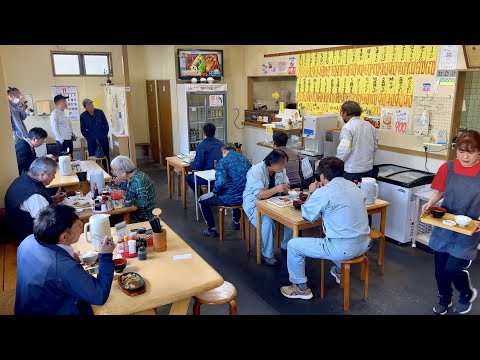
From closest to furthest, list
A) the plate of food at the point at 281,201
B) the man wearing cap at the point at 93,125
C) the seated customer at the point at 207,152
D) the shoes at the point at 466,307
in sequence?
1. the shoes at the point at 466,307
2. the plate of food at the point at 281,201
3. the seated customer at the point at 207,152
4. the man wearing cap at the point at 93,125

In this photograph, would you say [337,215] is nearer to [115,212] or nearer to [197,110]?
[115,212]

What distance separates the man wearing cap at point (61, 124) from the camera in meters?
6.99

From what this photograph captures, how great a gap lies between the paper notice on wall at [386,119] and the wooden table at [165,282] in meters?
3.69

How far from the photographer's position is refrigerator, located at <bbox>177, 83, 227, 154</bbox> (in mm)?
8133

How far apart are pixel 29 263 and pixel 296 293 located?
2325mm

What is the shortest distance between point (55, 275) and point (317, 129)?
456 centimetres

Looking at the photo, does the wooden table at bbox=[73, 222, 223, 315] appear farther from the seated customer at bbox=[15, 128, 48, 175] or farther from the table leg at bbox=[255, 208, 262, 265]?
the seated customer at bbox=[15, 128, 48, 175]

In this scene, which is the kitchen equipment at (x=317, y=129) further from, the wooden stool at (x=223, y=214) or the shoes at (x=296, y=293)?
the shoes at (x=296, y=293)

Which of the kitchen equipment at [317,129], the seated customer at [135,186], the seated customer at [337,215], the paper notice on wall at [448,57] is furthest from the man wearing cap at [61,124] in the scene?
the paper notice on wall at [448,57]

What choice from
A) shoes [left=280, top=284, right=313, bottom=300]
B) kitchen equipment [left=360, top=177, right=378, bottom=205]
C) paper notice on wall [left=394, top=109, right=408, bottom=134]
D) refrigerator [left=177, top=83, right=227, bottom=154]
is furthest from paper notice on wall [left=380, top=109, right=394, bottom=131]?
refrigerator [left=177, top=83, right=227, bottom=154]

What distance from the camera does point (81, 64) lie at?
9305 mm

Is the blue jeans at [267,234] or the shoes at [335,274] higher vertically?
the blue jeans at [267,234]

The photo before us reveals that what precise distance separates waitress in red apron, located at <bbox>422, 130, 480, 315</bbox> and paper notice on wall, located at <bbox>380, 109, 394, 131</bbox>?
2285mm
